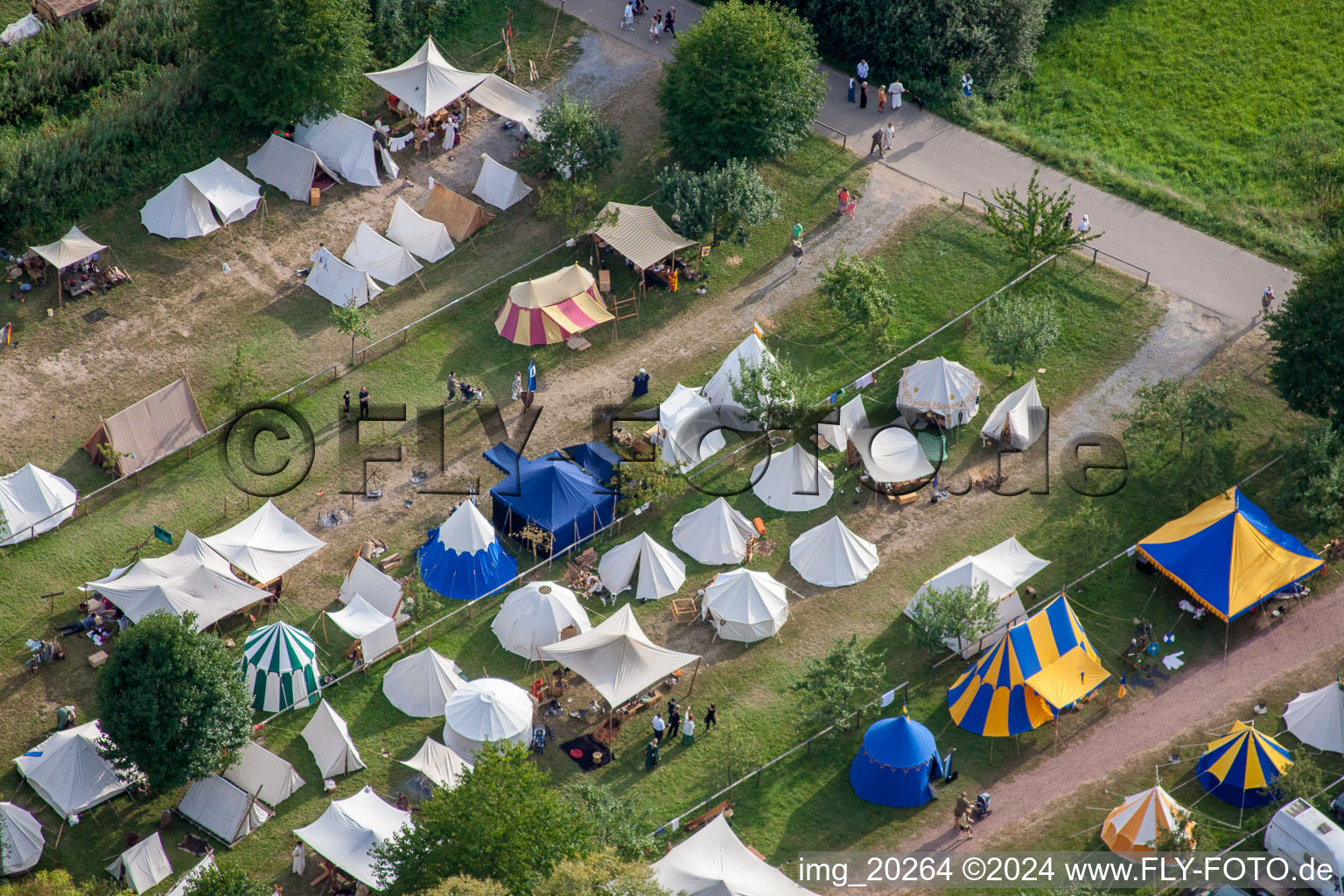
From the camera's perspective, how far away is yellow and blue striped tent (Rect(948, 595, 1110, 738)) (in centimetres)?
4634

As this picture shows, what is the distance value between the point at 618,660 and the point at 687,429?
11692 mm

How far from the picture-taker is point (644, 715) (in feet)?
156

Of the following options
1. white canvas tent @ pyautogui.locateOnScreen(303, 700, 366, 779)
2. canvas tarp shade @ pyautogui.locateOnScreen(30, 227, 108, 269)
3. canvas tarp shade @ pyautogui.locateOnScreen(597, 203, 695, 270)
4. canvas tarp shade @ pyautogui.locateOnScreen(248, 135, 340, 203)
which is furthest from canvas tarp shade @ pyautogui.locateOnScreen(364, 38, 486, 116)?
white canvas tent @ pyautogui.locateOnScreen(303, 700, 366, 779)

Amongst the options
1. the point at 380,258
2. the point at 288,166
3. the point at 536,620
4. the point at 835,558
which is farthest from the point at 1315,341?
the point at 288,166

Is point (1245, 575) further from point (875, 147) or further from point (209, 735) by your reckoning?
point (209, 735)

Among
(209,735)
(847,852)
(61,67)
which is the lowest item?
(847,852)

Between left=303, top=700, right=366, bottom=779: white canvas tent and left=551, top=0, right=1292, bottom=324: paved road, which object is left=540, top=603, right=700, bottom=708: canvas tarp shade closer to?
left=303, top=700, right=366, bottom=779: white canvas tent

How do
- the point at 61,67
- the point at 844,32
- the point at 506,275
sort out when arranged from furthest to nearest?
the point at 844,32, the point at 61,67, the point at 506,275

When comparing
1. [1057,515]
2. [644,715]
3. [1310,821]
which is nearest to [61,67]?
[644,715]

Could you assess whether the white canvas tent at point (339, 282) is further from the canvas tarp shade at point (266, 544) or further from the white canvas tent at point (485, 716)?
the white canvas tent at point (485, 716)

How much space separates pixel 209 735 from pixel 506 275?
83.5ft

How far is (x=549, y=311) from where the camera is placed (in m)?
58.9

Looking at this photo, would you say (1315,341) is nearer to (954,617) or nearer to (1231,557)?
(1231,557)

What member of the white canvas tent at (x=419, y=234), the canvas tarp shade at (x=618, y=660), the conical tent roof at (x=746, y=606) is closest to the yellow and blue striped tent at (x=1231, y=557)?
the conical tent roof at (x=746, y=606)
